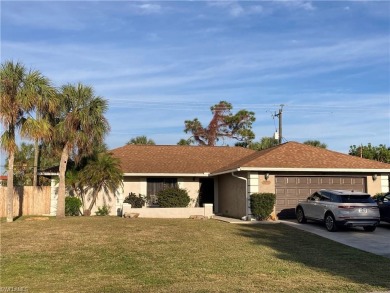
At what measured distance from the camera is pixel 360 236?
638 inches

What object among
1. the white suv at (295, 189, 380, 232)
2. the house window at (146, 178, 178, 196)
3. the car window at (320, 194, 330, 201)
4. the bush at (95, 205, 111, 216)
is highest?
the house window at (146, 178, 178, 196)

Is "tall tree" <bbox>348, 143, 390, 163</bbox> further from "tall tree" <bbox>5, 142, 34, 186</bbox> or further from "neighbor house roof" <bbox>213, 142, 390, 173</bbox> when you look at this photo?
"tall tree" <bbox>5, 142, 34, 186</bbox>

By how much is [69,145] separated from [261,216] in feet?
34.0

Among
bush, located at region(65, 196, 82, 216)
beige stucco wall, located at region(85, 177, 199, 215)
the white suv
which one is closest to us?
the white suv

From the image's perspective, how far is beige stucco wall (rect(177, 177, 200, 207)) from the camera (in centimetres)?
2750

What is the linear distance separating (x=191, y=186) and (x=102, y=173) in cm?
617

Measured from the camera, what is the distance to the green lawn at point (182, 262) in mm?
8352

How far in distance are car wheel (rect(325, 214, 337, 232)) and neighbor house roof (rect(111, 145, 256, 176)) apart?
1046cm

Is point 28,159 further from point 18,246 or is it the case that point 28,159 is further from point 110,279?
point 110,279

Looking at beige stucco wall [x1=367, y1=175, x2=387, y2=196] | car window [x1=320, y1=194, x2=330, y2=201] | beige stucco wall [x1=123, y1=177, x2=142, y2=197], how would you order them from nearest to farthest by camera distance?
car window [x1=320, y1=194, x2=330, y2=201] → beige stucco wall [x1=367, y1=175, x2=387, y2=196] → beige stucco wall [x1=123, y1=177, x2=142, y2=197]

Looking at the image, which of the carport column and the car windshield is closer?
the car windshield

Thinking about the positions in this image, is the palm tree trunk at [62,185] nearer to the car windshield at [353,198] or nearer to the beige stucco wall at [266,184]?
the beige stucco wall at [266,184]

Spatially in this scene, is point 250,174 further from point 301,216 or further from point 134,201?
point 134,201

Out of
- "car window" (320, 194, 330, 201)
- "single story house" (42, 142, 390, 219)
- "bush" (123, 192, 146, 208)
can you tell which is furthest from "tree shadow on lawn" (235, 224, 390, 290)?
"bush" (123, 192, 146, 208)
